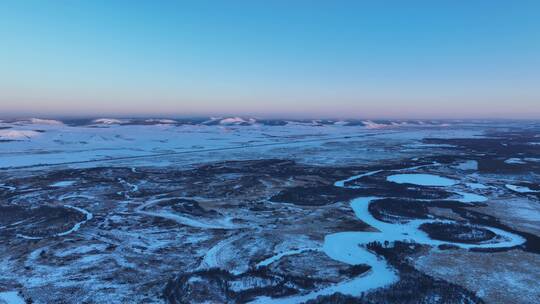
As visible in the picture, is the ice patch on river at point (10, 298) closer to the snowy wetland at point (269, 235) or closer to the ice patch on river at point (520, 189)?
the snowy wetland at point (269, 235)

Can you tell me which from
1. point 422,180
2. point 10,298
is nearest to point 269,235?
point 10,298

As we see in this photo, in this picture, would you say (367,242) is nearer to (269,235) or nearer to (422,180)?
(269,235)

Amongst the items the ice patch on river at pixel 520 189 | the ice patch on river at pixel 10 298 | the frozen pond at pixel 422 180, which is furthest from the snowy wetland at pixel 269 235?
the frozen pond at pixel 422 180

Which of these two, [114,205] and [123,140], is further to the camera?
[123,140]

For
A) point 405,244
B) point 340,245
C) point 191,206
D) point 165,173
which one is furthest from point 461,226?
point 165,173

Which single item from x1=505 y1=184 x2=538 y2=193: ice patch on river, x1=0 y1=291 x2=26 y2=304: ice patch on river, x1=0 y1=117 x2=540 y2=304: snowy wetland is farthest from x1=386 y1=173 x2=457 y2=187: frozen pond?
x1=0 y1=291 x2=26 y2=304: ice patch on river

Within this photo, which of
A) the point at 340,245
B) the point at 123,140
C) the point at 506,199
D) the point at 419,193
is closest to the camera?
the point at 340,245

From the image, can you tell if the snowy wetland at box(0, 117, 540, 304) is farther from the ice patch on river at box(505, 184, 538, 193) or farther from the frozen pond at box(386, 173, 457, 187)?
Answer: the frozen pond at box(386, 173, 457, 187)

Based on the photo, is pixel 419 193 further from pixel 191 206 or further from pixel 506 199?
pixel 191 206
